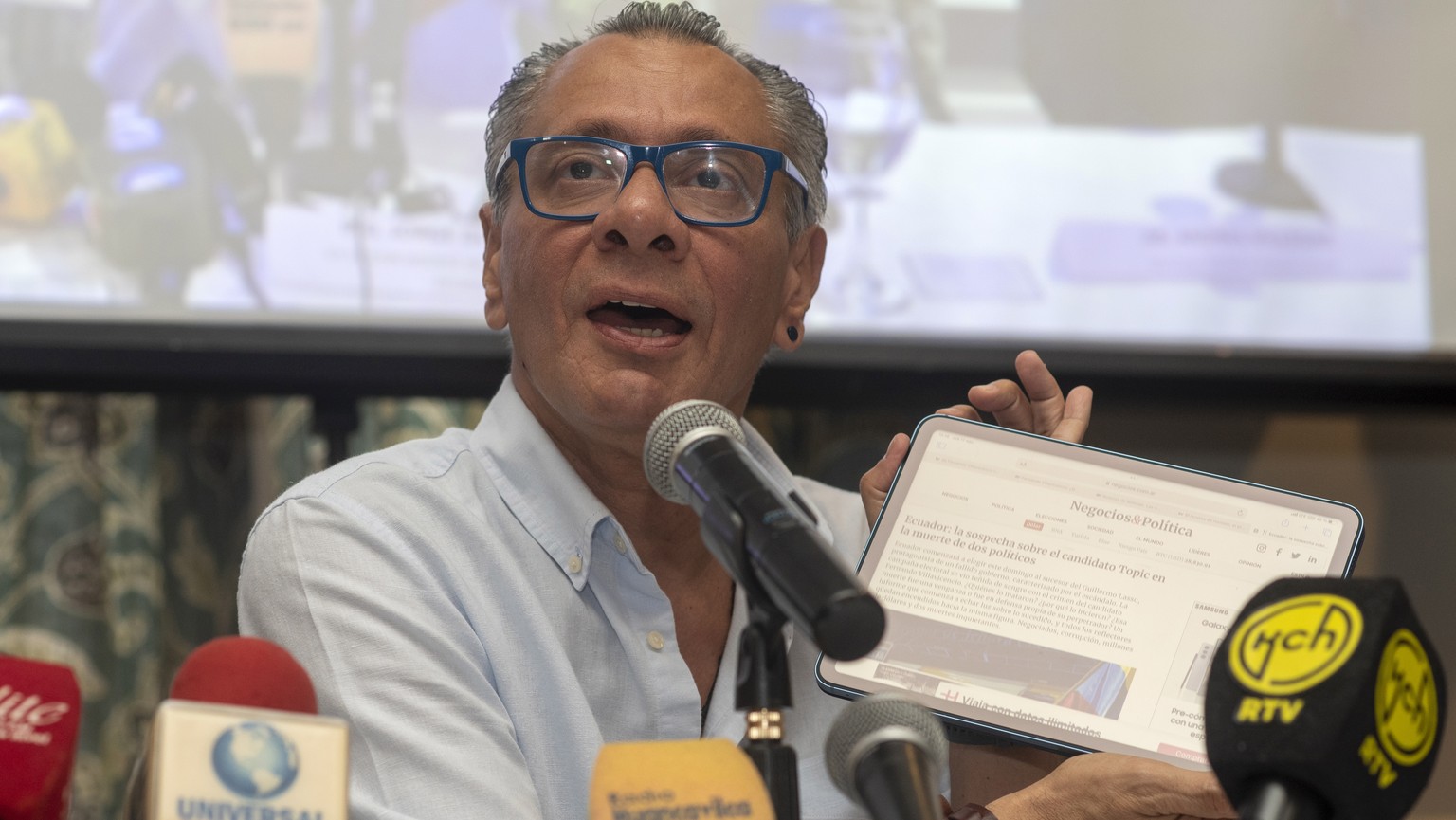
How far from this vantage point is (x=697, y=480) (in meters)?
0.94

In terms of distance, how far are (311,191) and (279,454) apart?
59 cm

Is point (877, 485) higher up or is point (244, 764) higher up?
point (244, 764)

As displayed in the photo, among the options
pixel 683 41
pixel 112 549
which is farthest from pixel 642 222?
pixel 112 549

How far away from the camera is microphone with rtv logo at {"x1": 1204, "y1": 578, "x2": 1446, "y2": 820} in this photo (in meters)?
0.77

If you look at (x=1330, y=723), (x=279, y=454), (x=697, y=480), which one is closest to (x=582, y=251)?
(x=697, y=480)

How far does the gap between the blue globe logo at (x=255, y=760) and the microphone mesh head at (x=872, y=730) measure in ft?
1.02

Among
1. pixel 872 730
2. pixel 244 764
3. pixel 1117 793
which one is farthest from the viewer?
pixel 1117 793

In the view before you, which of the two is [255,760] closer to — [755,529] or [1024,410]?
[755,529]

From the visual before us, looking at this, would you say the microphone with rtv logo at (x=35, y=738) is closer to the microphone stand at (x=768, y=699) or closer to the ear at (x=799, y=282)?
the microphone stand at (x=768, y=699)

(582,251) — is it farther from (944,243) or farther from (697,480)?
(944,243)

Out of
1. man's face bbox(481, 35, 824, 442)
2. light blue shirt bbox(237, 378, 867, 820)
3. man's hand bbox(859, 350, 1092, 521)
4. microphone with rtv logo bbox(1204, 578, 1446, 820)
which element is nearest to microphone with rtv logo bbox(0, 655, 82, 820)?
light blue shirt bbox(237, 378, 867, 820)

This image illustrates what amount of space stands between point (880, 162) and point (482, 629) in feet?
5.14

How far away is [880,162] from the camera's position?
2.71 meters

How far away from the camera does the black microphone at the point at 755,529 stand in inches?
31.9
